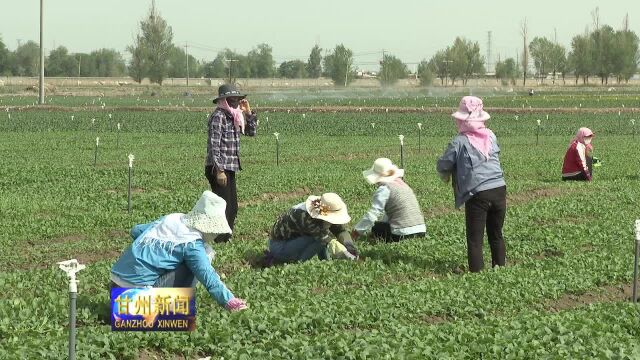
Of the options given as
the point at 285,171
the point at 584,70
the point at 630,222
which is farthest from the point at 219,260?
the point at 584,70

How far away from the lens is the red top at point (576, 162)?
69.2ft

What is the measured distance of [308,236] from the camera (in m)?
11.7

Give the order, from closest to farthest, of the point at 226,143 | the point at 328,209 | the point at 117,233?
the point at 328,209 → the point at 226,143 → the point at 117,233

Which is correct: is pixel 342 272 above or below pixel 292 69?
below

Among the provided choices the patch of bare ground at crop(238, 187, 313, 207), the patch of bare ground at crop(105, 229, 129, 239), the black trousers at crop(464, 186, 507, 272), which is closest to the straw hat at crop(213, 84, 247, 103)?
the patch of bare ground at crop(105, 229, 129, 239)

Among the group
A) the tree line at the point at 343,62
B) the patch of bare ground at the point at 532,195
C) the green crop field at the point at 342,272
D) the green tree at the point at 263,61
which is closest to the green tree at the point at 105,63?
the tree line at the point at 343,62

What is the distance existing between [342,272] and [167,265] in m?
2.91

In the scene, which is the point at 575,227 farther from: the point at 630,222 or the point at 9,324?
the point at 9,324

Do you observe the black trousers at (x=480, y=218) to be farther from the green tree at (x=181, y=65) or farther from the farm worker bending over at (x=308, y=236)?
the green tree at (x=181, y=65)

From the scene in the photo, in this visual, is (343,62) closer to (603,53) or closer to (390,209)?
(603,53)

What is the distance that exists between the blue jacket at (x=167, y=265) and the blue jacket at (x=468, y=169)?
382cm

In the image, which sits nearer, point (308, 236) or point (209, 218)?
point (209, 218)

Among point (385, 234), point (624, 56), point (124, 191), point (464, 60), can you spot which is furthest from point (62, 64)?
point (385, 234)

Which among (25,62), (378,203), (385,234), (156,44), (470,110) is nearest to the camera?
(470,110)
